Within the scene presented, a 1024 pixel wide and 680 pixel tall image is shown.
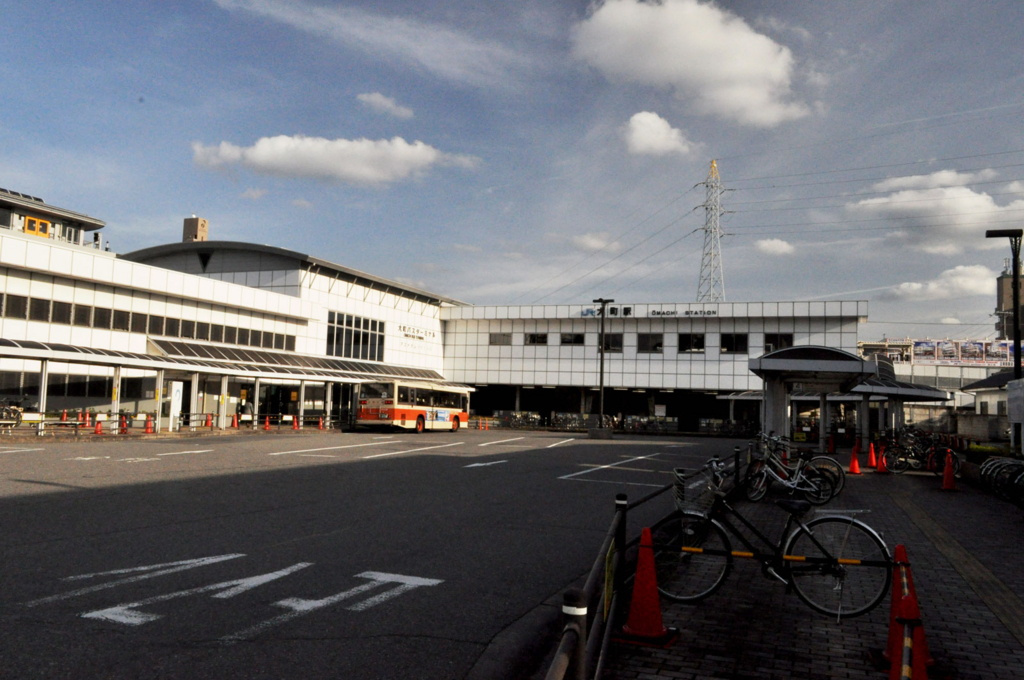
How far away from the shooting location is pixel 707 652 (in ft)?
18.0

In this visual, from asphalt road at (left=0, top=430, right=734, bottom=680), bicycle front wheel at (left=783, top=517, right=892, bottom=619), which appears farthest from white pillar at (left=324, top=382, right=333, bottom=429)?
bicycle front wheel at (left=783, top=517, right=892, bottom=619)

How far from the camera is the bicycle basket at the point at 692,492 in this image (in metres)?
7.66

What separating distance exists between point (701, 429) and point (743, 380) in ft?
16.9

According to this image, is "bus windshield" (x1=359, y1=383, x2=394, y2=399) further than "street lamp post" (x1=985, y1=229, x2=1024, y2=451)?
Yes

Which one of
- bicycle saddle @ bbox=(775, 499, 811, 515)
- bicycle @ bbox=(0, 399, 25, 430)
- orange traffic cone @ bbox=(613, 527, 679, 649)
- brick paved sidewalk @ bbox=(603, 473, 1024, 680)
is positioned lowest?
brick paved sidewalk @ bbox=(603, 473, 1024, 680)

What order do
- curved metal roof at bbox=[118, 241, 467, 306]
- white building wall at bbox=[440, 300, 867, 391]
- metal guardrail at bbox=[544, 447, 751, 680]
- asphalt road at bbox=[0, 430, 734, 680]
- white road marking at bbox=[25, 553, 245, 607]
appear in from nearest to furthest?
metal guardrail at bbox=[544, 447, 751, 680] → asphalt road at bbox=[0, 430, 734, 680] → white road marking at bbox=[25, 553, 245, 607] → curved metal roof at bbox=[118, 241, 467, 306] → white building wall at bbox=[440, 300, 867, 391]

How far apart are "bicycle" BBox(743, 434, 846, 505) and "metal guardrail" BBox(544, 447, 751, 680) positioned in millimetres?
7588

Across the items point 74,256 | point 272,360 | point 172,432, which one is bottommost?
point 172,432

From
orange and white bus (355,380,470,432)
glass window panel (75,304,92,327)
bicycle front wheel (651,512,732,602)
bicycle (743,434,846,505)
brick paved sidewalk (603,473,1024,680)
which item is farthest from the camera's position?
orange and white bus (355,380,470,432)

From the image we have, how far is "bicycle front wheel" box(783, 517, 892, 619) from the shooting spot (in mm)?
6473

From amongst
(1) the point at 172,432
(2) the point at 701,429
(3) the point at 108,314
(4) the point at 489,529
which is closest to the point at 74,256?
(3) the point at 108,314

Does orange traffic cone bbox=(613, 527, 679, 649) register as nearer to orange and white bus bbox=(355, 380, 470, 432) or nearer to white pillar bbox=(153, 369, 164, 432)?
white pillar bbox=(153, 369, 164, 432)

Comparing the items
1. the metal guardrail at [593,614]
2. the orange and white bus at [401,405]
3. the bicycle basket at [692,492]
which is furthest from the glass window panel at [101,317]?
the metal guardrail at [593,614]

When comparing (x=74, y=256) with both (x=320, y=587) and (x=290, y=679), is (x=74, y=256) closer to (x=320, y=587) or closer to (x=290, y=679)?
(x=320, y=587)
